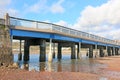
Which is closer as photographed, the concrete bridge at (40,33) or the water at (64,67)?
the water at (64,67)

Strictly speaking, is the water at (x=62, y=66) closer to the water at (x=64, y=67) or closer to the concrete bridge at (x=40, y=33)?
the water at (x=64, y=67)

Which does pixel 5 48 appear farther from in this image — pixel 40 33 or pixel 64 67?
pixel 40 33

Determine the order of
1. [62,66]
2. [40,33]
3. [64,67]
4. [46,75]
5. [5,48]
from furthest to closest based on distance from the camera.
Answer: [40,33], [62,66], [64,67], [5,48], [46,75]

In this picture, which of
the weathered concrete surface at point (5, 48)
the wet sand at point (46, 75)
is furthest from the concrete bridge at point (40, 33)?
the wet sand at point (46, 75)

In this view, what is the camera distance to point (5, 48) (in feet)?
104

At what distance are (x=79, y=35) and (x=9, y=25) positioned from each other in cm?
3233

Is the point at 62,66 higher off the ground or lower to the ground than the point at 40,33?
lower

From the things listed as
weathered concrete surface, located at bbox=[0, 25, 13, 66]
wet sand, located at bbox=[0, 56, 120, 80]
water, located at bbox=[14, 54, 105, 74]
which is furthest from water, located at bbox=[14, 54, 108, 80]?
weathered concrete surface, located at bbox=[0, 25, 13, 66]

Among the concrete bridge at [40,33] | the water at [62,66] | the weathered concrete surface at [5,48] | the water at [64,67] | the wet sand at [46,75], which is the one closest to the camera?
the wet sand at [46,75]

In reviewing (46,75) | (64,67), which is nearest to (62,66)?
(64,67)

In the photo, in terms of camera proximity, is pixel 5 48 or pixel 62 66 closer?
pixel 5 48

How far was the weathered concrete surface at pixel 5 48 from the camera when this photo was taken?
30362 mm

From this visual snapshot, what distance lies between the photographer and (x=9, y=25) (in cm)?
3491

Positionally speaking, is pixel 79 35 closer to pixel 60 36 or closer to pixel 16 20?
pixel 60 36
